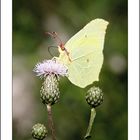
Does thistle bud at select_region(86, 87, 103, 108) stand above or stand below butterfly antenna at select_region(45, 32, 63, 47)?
below

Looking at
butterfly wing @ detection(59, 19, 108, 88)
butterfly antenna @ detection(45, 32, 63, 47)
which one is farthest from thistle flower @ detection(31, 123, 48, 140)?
butterfly antenna @ detection(45, 32, 63, 47)

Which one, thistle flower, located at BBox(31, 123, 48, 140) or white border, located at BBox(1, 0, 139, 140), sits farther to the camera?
white border, located at BBox(1, 0, 139, 140)

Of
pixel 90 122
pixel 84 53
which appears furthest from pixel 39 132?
pixel 84 53

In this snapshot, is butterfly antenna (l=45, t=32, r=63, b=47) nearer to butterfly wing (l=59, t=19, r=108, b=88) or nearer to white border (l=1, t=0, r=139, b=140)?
butterfly wing (l=59, t=19, r=108, b=88)

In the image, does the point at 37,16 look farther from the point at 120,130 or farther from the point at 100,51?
the point at 120,130
